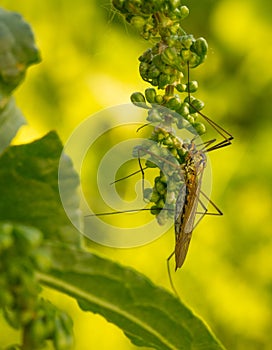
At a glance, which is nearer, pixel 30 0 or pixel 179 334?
pixel 179 334

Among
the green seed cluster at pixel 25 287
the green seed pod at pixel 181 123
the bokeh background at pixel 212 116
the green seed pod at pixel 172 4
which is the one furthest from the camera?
the bokeh background at pixel 212 116

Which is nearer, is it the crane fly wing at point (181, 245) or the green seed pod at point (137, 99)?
the green seed pod at point (137, 99)

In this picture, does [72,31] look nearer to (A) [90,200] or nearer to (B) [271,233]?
(A) [90,200]

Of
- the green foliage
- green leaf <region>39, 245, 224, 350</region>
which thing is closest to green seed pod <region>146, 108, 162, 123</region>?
the green foliage

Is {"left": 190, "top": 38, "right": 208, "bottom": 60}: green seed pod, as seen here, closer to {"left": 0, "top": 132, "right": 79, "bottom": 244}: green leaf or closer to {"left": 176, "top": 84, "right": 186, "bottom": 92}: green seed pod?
{"left": 176, "top": 84, "right": 186, "bottom": 92}: green seed pod

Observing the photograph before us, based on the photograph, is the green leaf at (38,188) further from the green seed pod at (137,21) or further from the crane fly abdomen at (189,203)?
the crane fly abdomen at (189,203)

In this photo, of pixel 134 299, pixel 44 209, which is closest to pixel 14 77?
pixel 44 209

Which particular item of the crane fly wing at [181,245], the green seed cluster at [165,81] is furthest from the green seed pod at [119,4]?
the crane fly wing at [181,245]

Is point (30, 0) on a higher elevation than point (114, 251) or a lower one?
higher
